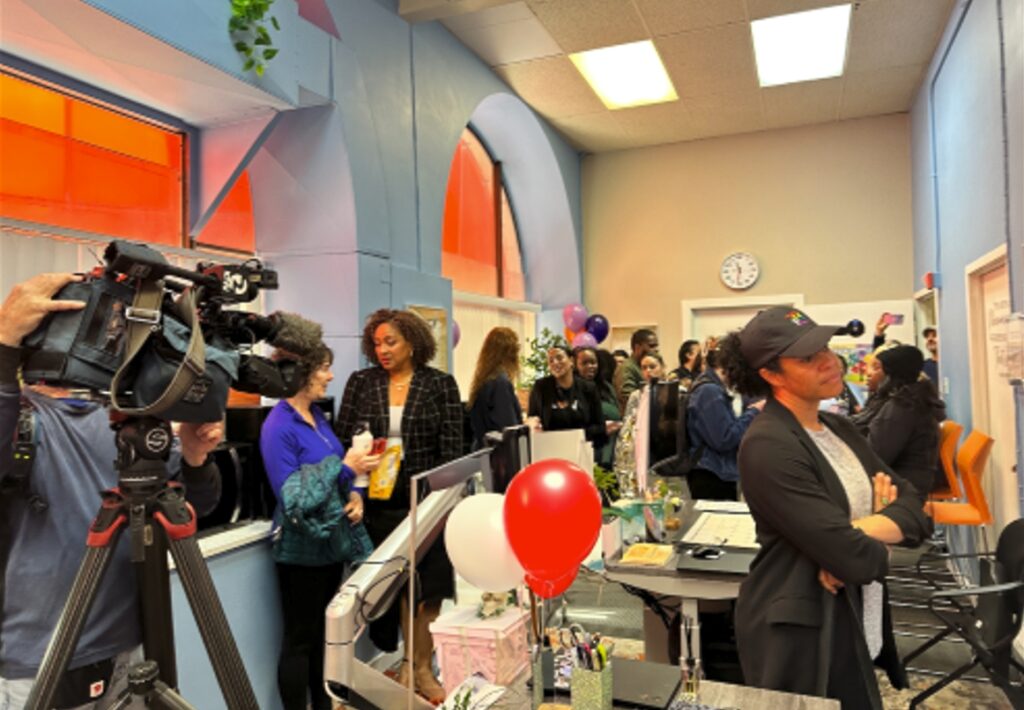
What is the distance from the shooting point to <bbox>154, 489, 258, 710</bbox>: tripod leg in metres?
1.18

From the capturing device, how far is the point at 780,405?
1.53 metres

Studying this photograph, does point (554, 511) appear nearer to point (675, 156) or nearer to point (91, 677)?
point (91, 677)

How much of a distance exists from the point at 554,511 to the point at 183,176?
2.76 m

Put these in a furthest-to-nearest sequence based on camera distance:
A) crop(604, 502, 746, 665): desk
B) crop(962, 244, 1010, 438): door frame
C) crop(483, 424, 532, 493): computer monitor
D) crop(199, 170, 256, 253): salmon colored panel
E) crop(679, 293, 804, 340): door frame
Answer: crop(679, 293, 804, 340): door frame
crop(962, 244, 1010, 438): door frame
crop(199, 170, 256, 253): salmon colored panel
crop(604, 502, 746, 665): desk
crop(483, 424, 532, 493): computer monitor

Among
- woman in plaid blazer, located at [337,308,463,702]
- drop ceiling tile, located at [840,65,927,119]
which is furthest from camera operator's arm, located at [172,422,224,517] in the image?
drop ceiling tile, located at [840,65,927,119]

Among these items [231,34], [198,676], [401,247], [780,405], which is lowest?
[198,676]

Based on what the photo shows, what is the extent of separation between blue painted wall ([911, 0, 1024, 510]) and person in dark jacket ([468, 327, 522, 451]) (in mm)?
2178

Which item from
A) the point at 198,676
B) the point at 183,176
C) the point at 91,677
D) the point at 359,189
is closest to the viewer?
the point at 91,677

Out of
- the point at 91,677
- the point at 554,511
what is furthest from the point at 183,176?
the point at 554,511

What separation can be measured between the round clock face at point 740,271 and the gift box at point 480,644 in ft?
20.4

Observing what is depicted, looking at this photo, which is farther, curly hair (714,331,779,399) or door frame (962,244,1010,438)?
door frame (962,244,1010,438)

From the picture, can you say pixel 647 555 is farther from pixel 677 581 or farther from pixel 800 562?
pixel 800 562

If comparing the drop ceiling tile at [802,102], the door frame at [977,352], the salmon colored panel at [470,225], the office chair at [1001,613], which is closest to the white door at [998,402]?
the door frame at [977,352]

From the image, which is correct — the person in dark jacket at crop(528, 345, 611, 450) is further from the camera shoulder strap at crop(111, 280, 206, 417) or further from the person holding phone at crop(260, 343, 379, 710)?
the camera shoulder strap at crop(111, 280, 206, 417)
